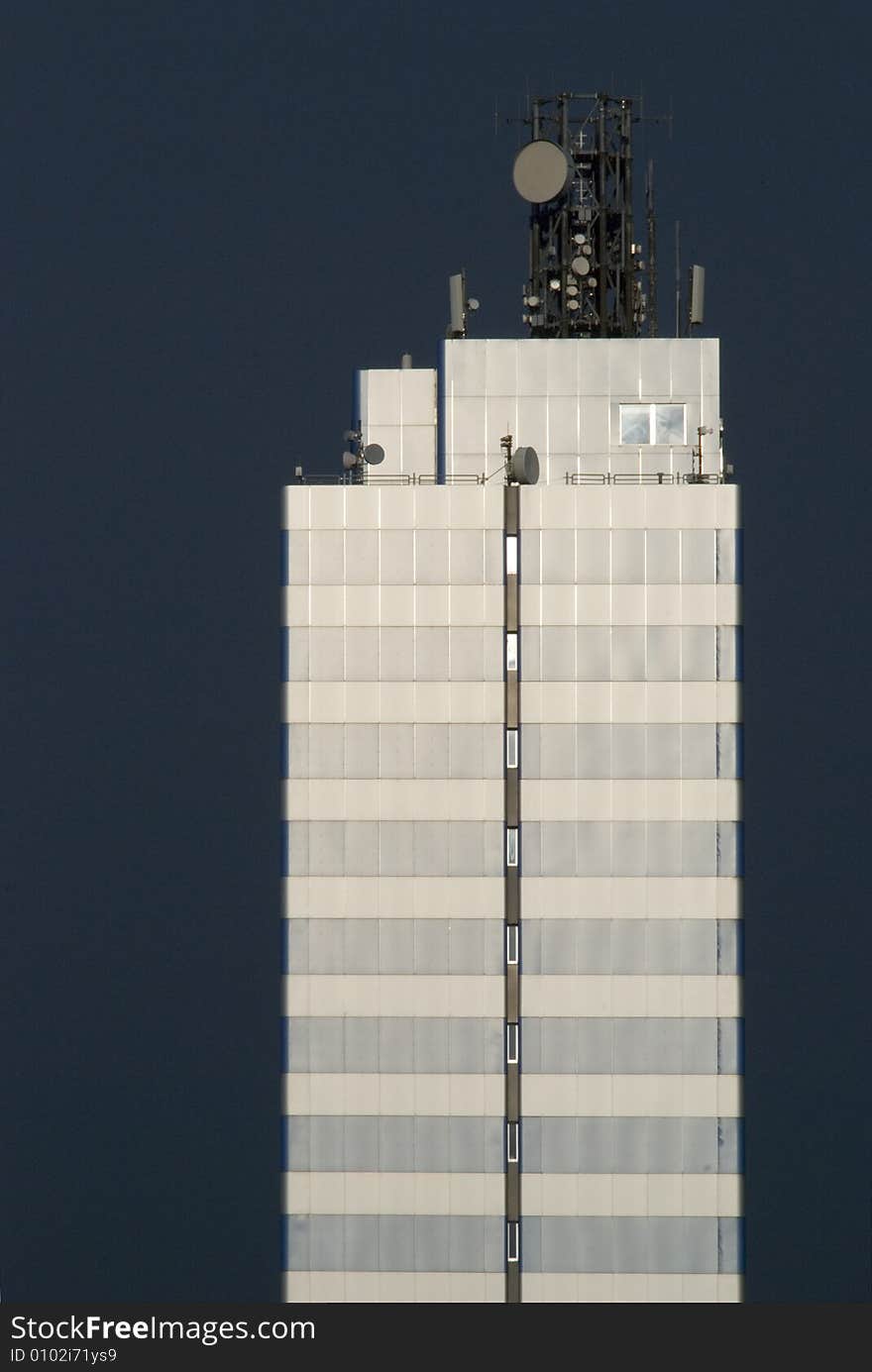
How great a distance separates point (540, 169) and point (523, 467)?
740cm

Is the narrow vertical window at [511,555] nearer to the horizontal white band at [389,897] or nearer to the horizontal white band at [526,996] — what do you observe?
the horizontal white band at [389,897]

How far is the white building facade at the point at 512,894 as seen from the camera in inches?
2264

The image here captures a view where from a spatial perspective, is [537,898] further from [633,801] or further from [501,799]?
[633,801]

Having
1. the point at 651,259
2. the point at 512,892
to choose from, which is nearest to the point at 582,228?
the point at 651,259

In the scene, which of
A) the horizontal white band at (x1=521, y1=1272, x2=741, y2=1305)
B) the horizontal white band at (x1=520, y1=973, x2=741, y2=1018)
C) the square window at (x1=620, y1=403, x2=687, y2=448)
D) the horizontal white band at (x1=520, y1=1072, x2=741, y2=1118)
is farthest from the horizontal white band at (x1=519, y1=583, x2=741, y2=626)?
the horizontal white band at (x1=521, y1=1272, x2=741, y2=1305)

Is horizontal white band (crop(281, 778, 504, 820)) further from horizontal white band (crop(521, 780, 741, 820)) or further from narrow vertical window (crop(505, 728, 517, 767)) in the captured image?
horizontal white band (crop(521, 780, 741, 820))

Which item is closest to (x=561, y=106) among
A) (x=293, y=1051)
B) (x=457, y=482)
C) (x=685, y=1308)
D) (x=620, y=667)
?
(x=457, y=482)

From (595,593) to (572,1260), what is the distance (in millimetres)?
13714

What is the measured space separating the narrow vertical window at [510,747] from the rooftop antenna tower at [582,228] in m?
9.31

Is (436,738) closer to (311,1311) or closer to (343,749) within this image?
(343,749)

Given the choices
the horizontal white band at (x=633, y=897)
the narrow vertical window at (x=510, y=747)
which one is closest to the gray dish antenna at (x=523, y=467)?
the narrow vertical window at (x=510, y=747)

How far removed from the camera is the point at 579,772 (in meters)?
57.9

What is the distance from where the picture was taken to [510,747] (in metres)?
57.9

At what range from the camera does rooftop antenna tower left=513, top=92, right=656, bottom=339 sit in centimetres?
6094
